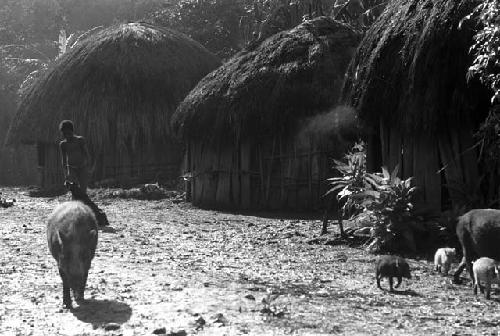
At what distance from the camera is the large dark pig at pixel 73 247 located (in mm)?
6539

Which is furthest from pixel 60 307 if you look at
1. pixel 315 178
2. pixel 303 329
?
pixel 315 178

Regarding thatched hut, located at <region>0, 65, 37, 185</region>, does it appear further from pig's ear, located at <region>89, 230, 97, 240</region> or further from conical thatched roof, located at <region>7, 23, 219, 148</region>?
pig's ear, located at <region>89, 230, 97, 240</region>

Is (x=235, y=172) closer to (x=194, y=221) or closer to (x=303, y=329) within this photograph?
(x=194, y=221)

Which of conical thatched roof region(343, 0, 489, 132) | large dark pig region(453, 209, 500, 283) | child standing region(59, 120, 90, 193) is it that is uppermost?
conical thatched roof region(343, 0, 489, 132)

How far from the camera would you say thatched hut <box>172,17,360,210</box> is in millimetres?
16406

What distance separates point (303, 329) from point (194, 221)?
9.16 m

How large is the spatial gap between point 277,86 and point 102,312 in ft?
35.3

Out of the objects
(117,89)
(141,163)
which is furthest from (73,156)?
(141,163)

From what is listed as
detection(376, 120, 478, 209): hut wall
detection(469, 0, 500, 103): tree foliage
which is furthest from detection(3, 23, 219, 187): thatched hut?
detection(469, 0, 500, 103): tree foliage

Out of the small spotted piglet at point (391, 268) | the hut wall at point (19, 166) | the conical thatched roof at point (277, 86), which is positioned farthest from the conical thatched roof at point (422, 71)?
the hut wall at point (19, 166)

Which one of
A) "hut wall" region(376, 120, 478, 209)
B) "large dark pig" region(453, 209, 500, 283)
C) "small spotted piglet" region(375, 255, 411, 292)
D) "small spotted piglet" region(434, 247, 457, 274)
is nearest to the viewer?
"small spotted piglet" region(375, 255, 411, 292)

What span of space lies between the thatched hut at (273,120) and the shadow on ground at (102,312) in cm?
939

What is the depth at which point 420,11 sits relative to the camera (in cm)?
1059

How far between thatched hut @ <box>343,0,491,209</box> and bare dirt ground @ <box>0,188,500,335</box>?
1.48 m
